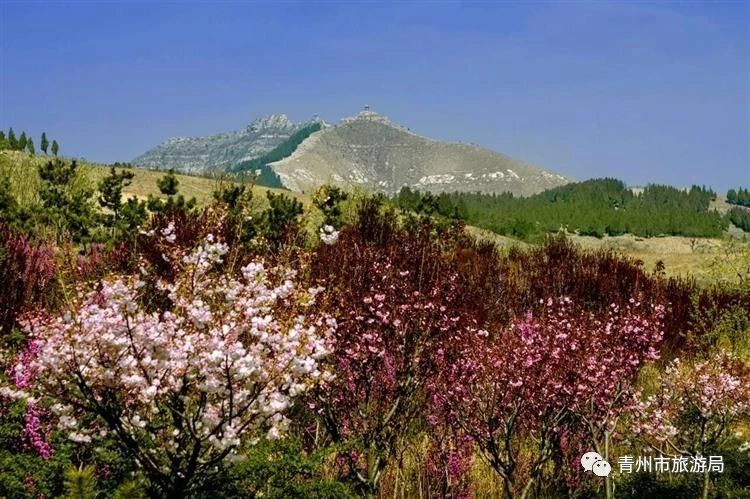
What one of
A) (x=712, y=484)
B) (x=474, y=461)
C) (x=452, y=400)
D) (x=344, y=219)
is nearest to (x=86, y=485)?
(x=452, y=400)

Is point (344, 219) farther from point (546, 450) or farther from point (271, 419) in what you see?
point (271, 419)

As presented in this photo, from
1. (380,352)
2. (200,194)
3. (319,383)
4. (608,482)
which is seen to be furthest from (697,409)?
(200,194)

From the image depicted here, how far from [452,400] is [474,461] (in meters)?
1.18

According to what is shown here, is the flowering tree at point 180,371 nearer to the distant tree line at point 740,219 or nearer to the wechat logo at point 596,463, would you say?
the wechat logo at point 596,463

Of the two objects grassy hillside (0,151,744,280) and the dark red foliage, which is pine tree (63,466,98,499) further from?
grassy hillside (0,151,744,280)

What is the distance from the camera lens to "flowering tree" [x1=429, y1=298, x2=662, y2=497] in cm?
633

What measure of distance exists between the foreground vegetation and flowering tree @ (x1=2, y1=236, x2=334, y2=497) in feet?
0.05

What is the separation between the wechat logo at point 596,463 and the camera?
558 centimetres

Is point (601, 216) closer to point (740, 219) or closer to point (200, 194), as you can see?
point (740, 219)

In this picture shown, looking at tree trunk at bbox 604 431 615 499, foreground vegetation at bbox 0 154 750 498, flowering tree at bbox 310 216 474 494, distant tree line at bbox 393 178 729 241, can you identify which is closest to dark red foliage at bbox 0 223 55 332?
foreground vegetation at bbox 0 154 750 498

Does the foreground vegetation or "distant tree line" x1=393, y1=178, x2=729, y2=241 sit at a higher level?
"distant tree line" x1=393, y1=178, x2=729, y2=241

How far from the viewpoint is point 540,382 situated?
249 inches

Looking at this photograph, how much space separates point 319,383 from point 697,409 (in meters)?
4.62

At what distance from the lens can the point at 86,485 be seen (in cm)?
262
